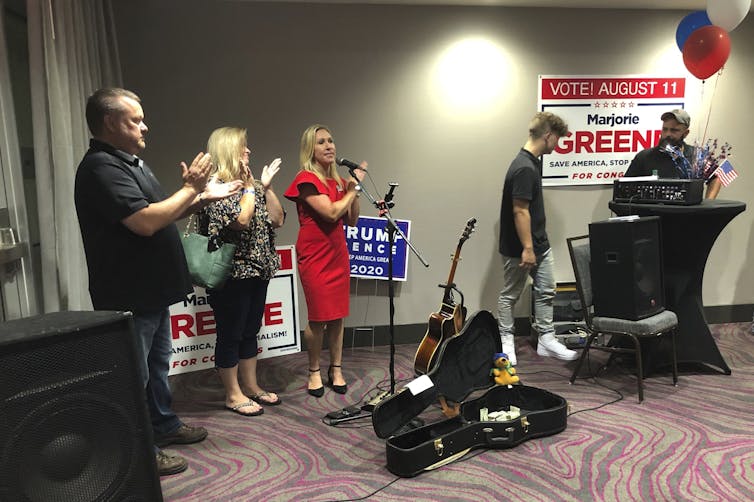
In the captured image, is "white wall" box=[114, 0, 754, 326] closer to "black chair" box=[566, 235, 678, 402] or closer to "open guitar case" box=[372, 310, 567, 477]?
"black chair" box=[566, 235, 678, 402]

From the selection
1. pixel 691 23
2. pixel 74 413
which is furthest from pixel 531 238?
pixel 74 413

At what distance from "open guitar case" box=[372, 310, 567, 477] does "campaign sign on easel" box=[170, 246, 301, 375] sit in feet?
3.78

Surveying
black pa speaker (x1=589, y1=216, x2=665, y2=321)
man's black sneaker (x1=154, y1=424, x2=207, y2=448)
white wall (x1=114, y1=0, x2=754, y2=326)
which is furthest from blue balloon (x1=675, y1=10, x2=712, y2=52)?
man's black sneaker (x1=154, y1=424, x2=207, y2=448)

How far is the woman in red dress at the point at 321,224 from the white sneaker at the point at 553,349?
4.67ft

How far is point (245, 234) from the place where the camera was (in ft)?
8.70

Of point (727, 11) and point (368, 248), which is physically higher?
point (727, 11)

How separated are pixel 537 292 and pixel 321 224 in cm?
160

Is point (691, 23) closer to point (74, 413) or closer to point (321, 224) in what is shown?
point (321, 224)

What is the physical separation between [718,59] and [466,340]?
2386 millimetres

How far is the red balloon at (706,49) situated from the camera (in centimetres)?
338

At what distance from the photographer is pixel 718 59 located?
135 inches

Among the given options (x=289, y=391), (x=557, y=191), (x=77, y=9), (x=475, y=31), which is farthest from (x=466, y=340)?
(x=77, y=9)

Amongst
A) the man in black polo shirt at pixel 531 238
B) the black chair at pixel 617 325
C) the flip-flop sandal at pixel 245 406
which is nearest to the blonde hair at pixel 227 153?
the flip-flop sandal at pixel 245 406

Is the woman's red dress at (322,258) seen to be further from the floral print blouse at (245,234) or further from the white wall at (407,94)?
the white wall at (407,94)
